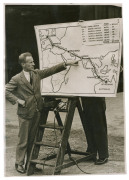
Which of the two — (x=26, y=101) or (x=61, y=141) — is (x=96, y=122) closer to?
(x=61, y=141)

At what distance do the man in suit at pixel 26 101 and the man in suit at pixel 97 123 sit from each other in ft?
1.73

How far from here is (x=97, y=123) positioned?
4.79 metres

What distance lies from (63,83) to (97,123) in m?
0.62

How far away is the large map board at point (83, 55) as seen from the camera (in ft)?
14.3

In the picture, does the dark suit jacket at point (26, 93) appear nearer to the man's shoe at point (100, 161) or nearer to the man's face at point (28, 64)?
the man's face at point (28, 64)

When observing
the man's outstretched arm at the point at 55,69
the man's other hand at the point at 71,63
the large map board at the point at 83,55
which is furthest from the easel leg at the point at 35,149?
the man's other hand at the point at 71,63

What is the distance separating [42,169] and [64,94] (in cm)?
88

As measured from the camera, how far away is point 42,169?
4.62 metres

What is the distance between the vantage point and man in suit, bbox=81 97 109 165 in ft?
15.6

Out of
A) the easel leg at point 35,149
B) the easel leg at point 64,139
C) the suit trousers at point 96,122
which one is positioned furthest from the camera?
the suit trousers at point 96,122

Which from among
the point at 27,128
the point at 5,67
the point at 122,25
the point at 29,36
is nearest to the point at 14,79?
the point at 5,67

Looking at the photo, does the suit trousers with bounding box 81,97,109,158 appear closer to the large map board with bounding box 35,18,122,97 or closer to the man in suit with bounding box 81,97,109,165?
the man in suit with bounding box 81,97,109,165

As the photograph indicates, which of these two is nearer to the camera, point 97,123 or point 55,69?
point 55,69

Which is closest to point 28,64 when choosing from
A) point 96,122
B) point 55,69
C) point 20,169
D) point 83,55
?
point 55,69
